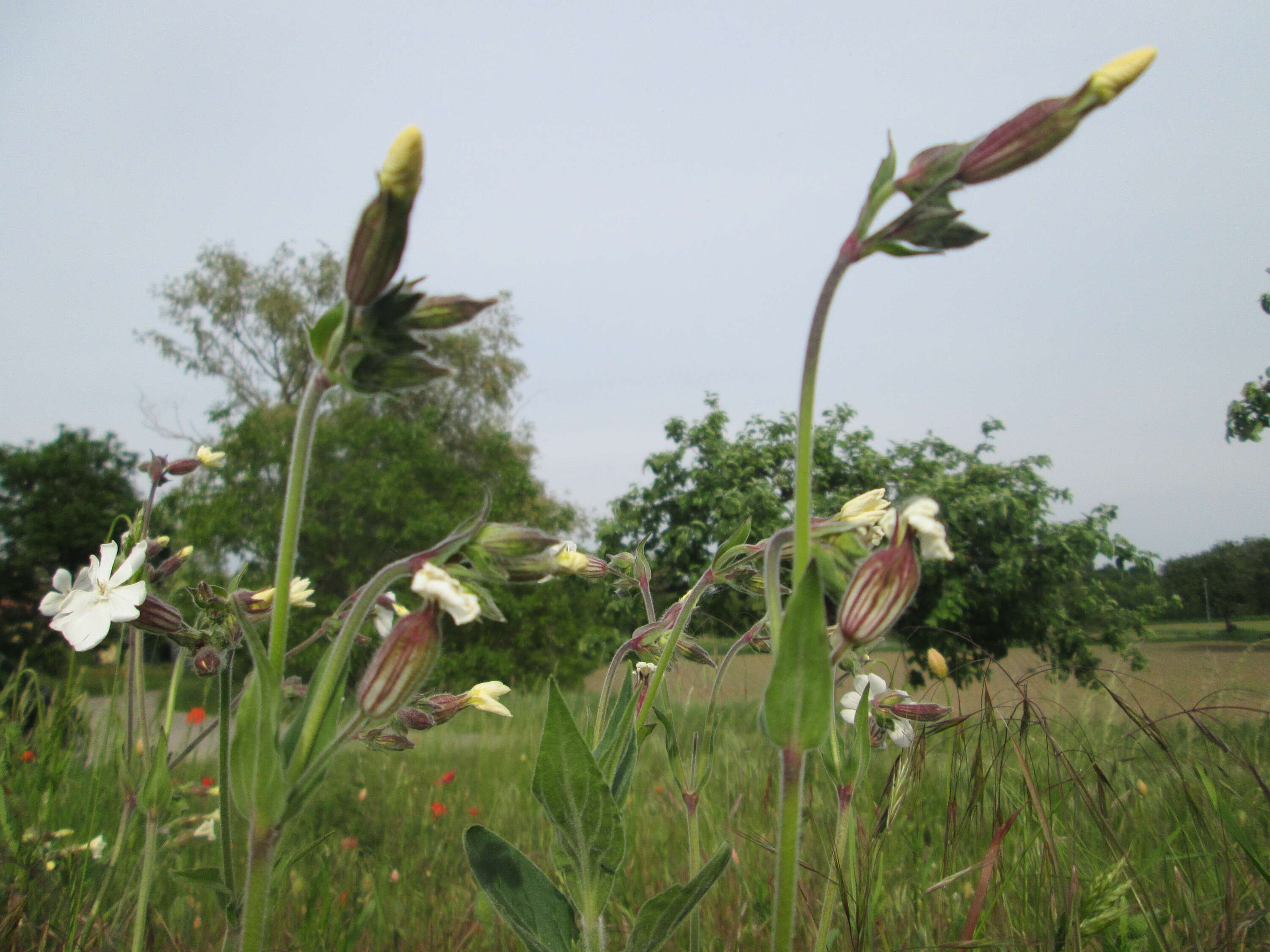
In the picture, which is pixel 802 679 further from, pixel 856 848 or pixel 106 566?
pixel 106 566

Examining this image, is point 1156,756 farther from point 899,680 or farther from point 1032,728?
point 899,680

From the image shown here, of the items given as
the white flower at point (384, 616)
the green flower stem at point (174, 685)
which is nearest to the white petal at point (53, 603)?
the green flower stem at point (174, 685)

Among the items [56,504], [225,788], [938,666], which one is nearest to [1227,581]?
[938,666]

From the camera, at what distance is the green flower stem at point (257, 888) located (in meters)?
0.77

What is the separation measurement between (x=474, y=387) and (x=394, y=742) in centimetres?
1510

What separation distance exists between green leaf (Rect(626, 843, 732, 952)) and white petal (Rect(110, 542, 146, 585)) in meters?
0.96

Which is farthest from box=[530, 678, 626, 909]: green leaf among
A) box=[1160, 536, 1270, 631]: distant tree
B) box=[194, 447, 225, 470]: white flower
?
box=[1160, 536, 1270, 631]: distant tree

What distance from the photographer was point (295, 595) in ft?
4.85

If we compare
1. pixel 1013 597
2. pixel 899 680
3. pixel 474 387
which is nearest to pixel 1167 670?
pixel 899 680

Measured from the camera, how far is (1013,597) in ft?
29.9

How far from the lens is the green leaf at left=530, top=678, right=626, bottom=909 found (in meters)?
0.90

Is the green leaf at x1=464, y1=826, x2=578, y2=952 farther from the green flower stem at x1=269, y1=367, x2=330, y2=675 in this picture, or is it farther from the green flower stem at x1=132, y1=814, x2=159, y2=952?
the green flower stem at x1=132, y1=814, x2=159, y2=952

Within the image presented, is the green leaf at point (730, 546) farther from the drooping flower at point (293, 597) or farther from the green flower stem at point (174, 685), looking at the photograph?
the green flower stem at point (174, 685)

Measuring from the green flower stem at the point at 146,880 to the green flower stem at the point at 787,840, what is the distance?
1087 millimetres
